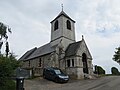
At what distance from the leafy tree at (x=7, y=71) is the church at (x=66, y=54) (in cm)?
1036

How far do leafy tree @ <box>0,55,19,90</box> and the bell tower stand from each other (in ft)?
54.1

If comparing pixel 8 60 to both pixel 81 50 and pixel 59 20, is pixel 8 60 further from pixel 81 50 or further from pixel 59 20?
pixel 59 20

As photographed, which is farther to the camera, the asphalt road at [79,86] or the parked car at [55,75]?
the parked car at [55,75]

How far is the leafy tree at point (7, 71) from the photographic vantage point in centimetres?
1353

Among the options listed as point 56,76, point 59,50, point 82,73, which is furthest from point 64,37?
point 56,76

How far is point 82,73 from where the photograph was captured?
2647 centimetres

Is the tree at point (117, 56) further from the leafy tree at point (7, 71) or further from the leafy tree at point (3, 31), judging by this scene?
the leafy tree at point (7, 71)

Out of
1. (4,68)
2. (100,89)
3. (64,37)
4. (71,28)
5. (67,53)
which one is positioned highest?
(71,28)

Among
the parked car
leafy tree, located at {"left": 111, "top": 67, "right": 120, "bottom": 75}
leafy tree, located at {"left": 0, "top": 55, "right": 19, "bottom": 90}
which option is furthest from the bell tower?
leafy tree, located at {"left": 0, "top": 55, "right": 19, "bottom": 90}

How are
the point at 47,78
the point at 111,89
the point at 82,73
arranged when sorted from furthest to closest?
the point at 82,73 → the point at 47,78 → the point at 111,89

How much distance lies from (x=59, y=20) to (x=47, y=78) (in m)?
12.5

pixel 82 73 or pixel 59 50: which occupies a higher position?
pixel 59 50

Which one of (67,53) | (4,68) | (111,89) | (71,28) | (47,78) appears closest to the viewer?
(4,68)

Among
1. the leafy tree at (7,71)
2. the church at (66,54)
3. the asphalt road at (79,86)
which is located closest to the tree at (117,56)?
the church at (66,54)
